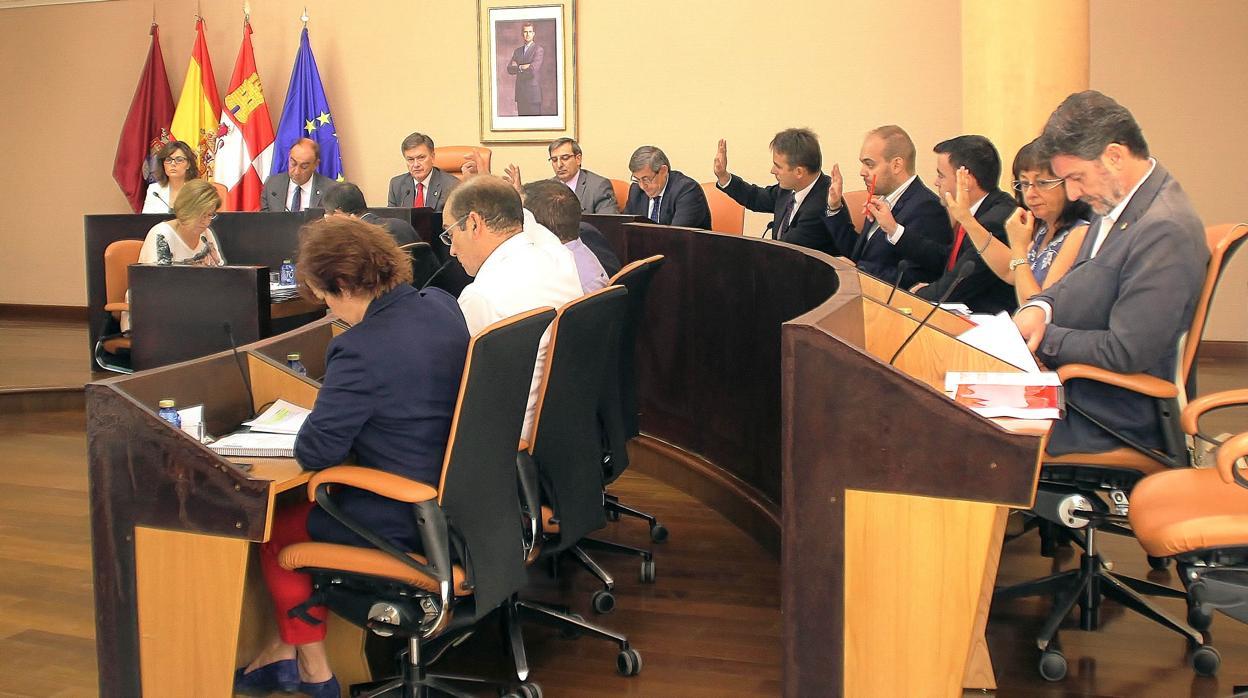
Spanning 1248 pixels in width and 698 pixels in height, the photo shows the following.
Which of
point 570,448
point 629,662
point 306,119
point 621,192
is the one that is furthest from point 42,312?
point 629,662

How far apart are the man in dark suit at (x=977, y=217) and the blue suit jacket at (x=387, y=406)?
6.62 feet

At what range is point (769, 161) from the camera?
8297 millimetres

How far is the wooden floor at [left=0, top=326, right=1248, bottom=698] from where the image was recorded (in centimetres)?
300

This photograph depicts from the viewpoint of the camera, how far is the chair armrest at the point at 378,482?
241 centimetres

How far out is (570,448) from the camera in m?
3.09

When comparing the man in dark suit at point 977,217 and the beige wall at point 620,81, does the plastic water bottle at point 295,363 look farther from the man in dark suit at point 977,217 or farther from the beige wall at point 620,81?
the beige wall at point 620,81

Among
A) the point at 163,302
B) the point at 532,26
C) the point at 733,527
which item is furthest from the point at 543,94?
the point at 733,527

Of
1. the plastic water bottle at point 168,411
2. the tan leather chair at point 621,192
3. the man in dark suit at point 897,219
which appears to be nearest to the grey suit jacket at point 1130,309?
the man in dark suit at point 897,219

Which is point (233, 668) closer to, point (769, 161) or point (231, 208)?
point (769, 161)

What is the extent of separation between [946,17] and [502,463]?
614 cm

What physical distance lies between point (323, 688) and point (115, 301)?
3495 millimetres

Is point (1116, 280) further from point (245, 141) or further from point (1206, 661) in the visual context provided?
point (245, 141)

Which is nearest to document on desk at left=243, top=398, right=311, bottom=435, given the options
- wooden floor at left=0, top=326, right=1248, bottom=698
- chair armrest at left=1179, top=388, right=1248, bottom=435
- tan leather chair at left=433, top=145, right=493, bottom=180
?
wooden floor at left=0, top=326, right=1248, bottom=698

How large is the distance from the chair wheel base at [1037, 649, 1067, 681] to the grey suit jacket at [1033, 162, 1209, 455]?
51cm
